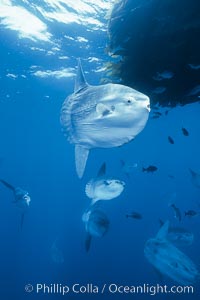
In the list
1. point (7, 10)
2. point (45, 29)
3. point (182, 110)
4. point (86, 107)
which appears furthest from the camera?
point (182, 110)

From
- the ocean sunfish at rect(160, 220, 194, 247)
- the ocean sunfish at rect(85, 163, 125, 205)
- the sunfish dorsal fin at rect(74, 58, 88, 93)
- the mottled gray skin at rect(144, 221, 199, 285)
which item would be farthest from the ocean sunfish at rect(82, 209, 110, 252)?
the sunfish dorsal fin at rect(74, 58, 88, 93)

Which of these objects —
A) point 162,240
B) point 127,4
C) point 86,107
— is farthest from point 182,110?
point 86,107

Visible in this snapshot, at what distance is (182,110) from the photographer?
28.2 m

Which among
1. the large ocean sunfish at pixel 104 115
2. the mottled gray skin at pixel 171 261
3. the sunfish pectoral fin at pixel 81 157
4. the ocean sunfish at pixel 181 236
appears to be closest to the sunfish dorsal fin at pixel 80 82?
the large ocean sunfish at pixel 104 115

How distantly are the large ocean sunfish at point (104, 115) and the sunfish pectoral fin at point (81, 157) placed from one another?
1.2 inches

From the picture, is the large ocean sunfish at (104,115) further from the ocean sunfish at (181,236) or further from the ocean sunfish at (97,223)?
the ocean sunfish at (181,236)


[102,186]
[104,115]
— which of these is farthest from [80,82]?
[102,186]

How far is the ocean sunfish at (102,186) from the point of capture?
17.3ft

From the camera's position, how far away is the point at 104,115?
228 centimetres

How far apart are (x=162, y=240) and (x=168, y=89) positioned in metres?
7.89

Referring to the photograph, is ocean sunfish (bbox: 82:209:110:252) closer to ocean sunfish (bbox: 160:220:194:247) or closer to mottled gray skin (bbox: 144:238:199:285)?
mottled gray skin (bbox: 144:238:199:285)

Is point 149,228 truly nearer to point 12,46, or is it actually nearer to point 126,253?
point 126,253

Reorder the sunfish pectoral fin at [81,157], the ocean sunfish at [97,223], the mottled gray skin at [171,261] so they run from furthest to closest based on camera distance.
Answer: the ocean sunfish at [97,223] → the mottled gray skin at [171,261] → the sunfish pectoral fin at [81,157]

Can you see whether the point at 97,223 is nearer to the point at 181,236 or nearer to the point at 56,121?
the point at 181,236
